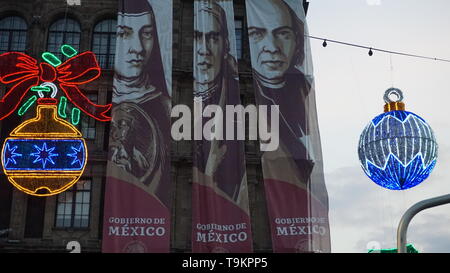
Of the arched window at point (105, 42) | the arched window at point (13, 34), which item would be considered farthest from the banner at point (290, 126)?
the arched window at point (13, 34)

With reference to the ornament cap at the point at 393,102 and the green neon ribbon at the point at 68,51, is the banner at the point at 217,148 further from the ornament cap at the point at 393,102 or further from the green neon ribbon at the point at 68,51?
the ornament cap at the point at 393,102

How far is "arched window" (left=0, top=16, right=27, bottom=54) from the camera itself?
33156 mm

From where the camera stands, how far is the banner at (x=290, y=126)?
1124 inches

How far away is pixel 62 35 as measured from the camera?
110 feet

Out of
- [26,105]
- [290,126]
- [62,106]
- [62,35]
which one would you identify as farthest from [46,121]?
[290,126]

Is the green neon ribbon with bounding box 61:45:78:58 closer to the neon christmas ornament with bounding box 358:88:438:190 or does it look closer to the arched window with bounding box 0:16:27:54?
the arched window with bounding box 0:16:27:54

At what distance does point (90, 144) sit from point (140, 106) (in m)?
3.34

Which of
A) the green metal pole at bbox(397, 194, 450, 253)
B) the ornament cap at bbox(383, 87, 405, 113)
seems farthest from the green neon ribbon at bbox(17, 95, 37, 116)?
the green metal pole at bbox(397, 194, 450, 253)

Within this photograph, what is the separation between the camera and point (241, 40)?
34.7m

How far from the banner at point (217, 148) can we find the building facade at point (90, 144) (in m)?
1.86

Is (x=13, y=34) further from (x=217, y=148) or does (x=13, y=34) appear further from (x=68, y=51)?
(x=217, y=148)

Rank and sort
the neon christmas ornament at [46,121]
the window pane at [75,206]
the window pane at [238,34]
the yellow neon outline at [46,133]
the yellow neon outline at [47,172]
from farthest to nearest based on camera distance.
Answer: the window pane at [238,34], the window pane at [75,206], the yellow neon outline at [46,133], the neon christmas ornament at [46,121], the yellow neon outline at [47,172]
